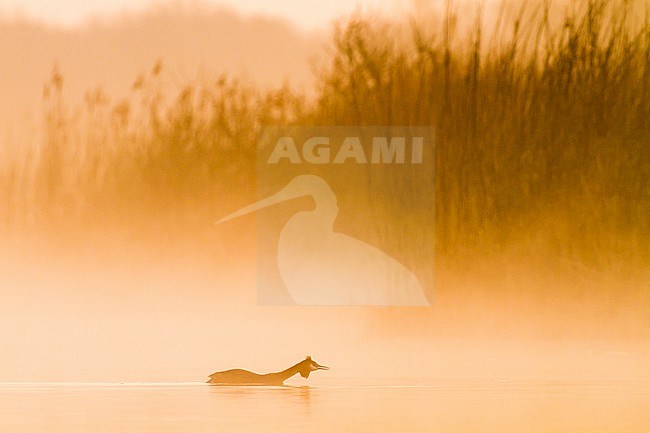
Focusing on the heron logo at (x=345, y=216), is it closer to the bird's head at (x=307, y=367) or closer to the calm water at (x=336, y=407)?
the bird's head at (x=307, y=367)

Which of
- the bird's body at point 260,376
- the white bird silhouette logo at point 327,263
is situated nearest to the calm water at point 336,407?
the bird's body at point 260,376

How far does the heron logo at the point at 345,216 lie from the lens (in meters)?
4.10

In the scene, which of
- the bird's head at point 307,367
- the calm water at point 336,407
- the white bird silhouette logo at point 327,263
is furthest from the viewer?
the white bird silhouette logo at point 327,263

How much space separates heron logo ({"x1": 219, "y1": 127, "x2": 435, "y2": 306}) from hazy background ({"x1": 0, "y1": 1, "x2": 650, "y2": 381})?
54 mm

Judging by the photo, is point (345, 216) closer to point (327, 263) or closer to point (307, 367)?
point (327, 263)

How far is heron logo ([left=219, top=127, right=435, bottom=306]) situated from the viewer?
4102mm

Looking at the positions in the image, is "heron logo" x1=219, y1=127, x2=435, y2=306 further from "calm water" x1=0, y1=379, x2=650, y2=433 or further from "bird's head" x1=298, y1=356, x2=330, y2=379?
"calm water" x1=0, y1=379, x2=650, y2=433

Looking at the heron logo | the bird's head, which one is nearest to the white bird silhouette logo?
the heron logo

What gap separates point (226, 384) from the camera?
3789 mm

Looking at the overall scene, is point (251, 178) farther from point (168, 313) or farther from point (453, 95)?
point (453, 95)

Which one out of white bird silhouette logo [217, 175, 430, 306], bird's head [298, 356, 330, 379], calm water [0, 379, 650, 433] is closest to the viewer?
calm water [0, 379, 650, 433]

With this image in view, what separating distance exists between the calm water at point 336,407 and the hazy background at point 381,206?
19 cm

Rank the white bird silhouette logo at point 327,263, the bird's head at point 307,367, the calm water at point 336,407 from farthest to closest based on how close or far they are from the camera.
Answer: the white bird silhouette logo at point 327,263 → the bird's head at point 307,367 → the calm water at point 336,407

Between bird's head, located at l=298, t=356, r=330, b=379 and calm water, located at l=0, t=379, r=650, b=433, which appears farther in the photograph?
bird's head, located at l=298, t=356, r=330, b=379
